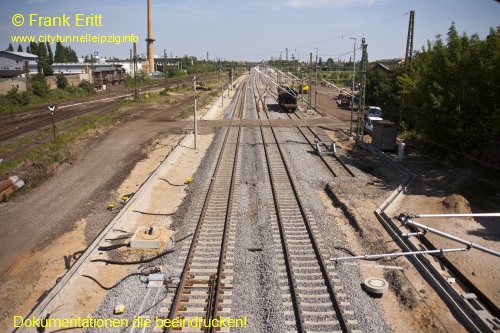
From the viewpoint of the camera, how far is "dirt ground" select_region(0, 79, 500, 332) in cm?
937

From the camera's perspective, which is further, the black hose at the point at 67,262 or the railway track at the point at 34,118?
the railway track at the point at 34,118

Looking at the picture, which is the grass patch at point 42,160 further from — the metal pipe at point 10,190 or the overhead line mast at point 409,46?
the overhead line mast at point 409,46

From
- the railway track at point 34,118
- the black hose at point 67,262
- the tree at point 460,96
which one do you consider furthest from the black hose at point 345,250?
the railway track at point 34,118

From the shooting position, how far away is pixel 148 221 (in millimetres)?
14180

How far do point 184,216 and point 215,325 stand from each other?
6.43 metres

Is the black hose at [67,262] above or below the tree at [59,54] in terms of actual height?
below

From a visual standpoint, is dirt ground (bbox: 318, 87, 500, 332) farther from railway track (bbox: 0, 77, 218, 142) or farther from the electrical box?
railway track (bbox: 0, 77, 218, 142)

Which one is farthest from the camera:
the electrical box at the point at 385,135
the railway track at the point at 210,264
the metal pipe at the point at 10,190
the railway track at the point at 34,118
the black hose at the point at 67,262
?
→ the railway track at the point at 34,118

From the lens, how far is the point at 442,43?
21.0 m

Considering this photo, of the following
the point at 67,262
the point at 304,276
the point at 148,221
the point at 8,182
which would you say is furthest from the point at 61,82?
the point at 304,276

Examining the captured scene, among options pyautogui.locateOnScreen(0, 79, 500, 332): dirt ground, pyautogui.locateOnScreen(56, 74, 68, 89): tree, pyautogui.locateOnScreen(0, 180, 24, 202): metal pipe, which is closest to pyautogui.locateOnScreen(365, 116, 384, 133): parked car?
pyautogui.locateOnScreen(0, 79, 500, 332): dirt ground

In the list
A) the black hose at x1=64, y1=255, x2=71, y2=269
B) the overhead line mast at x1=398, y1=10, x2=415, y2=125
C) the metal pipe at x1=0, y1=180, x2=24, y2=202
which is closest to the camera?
the black hose at x1=64, y1=255, x2=71, y2=269

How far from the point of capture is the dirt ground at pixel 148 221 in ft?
30.7

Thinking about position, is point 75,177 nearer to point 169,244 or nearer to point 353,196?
point 169,244
